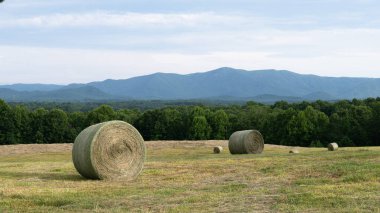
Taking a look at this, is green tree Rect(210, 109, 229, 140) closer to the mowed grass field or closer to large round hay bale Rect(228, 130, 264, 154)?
large round hay bale Rect(228, 130, 264, 154)

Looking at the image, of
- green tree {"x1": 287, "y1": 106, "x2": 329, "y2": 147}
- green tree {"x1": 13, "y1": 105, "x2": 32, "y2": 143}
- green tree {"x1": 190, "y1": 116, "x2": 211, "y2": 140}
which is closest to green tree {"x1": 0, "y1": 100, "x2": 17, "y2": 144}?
green tree {"x1": 13, "y1": 105, "x2": 32, "y2": 143}

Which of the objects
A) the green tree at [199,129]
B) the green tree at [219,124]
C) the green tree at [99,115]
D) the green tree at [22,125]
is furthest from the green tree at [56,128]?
the green tree at [219,124]

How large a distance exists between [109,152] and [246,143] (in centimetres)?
1751

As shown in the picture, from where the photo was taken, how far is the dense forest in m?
74.7

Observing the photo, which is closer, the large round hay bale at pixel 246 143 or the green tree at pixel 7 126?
the large round hay bale at pixel 246 143

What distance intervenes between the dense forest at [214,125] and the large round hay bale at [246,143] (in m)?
39.9

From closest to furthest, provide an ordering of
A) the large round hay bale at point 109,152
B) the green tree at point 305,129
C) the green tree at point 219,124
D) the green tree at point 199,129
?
the large round hay bale at point 109,152, the green tree at point 305,129, the green tree at point 199,129, the green tree at point 219,124

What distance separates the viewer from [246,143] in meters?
34.4

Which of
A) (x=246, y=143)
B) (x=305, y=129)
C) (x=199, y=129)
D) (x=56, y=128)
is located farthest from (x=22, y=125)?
(x=246, y=143)

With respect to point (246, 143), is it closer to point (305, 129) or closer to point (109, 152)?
point (109, 152)

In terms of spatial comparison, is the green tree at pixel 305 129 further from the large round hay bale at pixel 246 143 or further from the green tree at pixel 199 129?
the large round hay bale at pixel 246 143

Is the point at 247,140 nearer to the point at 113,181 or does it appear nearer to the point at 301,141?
the point at 113,181

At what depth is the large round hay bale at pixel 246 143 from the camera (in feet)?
113

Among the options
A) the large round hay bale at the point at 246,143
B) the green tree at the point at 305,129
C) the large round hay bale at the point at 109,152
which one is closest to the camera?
the large round hay bale at the point at 109,152
